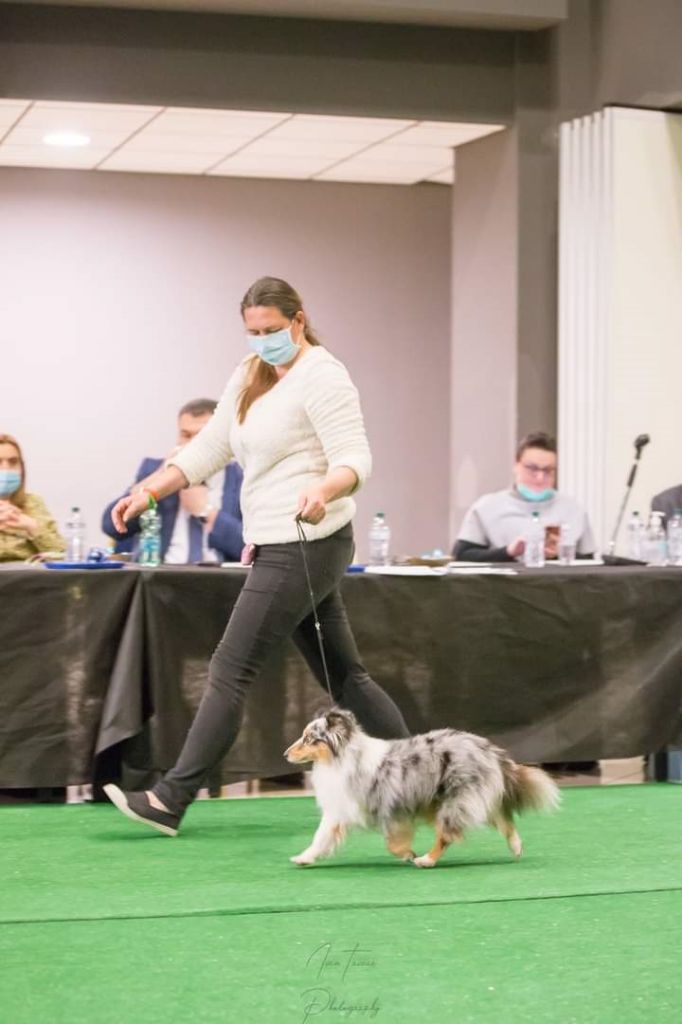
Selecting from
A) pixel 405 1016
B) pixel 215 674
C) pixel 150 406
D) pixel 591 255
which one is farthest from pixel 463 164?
pixel 405 1016

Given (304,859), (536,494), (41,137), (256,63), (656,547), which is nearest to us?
(304,859)

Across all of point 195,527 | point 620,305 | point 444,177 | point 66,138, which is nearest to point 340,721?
point 195,527

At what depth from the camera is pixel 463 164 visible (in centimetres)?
841

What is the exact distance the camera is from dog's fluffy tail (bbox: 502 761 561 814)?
3.85 metres

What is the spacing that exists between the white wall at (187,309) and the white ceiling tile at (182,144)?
94cm

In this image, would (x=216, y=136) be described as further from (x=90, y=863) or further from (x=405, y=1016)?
(x=405, y=1016)

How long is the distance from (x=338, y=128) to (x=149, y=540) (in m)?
3.41

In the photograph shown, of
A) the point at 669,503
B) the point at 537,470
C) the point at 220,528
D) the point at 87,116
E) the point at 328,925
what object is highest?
the point at 87,116

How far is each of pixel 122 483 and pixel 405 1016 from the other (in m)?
7.24

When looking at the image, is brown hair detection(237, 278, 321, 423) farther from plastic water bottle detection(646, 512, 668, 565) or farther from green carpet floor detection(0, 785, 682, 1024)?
plastic water bottle detection(646, 512, 668, 565)

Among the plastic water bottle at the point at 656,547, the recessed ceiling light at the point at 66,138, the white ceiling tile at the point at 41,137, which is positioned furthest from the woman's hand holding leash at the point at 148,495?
the recessed ceiling light at the point at 66,138

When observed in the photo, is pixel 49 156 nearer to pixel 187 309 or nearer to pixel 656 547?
pixel 187 309

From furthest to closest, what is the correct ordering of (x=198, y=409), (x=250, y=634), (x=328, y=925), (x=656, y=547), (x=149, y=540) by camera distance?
(x=198, y=409), (x=656, y=547), (x=149, y=540), (x=250, y=634), (x=328, y=925)

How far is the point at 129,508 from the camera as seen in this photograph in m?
4.13
